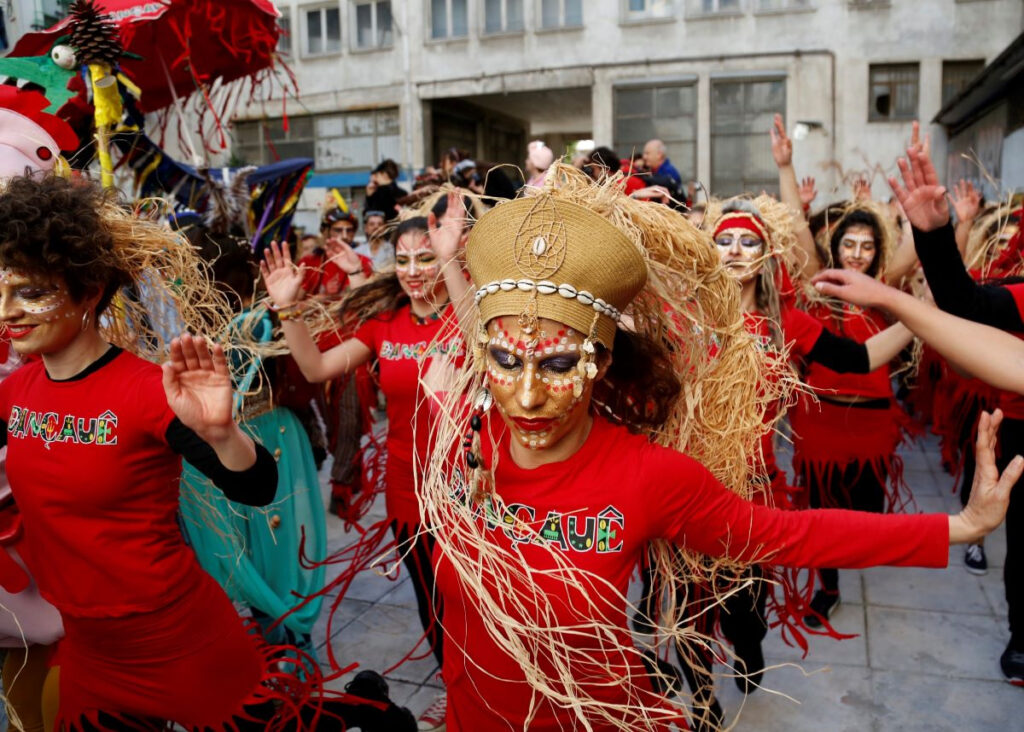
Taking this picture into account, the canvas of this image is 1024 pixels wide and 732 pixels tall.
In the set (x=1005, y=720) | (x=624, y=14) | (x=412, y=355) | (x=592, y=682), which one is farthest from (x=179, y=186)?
(x=624, y=14)

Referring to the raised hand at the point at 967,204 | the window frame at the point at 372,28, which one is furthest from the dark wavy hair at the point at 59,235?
the window frame at the point at 372,28

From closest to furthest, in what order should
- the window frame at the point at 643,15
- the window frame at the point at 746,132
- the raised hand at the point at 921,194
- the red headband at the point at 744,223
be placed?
the raised hand at the point at 921,194, the red headband at the point at 744,223, the window frame at the point at 746,132, the window frame at the point at 643,15

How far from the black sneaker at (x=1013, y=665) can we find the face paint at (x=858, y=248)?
191 cm

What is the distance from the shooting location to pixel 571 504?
1854 millimetres

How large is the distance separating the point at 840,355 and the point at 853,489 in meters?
1.09

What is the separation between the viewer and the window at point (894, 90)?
1794 centimetres

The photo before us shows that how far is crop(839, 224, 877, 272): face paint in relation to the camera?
4.31 meters

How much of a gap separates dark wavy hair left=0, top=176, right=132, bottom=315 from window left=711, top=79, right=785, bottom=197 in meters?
17.3

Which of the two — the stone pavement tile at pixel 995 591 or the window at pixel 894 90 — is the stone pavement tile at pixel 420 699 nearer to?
the stone pavement tile at pixel 995 591

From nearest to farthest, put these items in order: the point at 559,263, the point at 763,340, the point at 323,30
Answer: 1. the point at 559,263
2. the point at 763,340
3. the point at 323,30

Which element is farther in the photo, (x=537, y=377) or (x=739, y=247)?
(x=739, y=247)

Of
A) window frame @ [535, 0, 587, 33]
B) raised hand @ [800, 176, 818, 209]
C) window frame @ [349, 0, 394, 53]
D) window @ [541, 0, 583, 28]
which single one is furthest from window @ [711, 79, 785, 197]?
raised hand @ [800, 176, 818, 209]

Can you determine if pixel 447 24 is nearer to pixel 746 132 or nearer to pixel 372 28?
pixel 372 28

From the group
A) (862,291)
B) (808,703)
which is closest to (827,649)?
(808,703)
